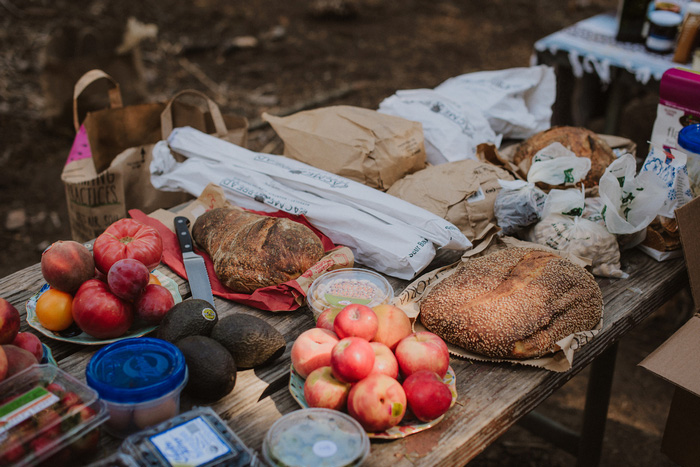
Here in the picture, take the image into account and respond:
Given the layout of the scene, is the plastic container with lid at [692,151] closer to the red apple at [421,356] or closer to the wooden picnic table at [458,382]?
the wooden picnic table at [458,382]

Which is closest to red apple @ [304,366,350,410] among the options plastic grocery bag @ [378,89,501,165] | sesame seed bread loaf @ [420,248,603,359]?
sesame seed bread loaf @ [420,248,603,359]

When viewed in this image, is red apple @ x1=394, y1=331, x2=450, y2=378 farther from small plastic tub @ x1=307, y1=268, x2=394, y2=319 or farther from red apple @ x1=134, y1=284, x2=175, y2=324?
red apple @ x1=134, y1=284, x2=175, y2=324

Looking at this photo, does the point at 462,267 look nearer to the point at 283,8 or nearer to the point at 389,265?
the point at 389,265

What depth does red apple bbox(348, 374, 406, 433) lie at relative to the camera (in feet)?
3.78

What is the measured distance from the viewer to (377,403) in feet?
3.77

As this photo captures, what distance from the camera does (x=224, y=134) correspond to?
95.1 inches

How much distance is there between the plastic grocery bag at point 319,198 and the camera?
1.77 m

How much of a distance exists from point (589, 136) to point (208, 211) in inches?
54.7

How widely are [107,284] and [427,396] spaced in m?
0.81

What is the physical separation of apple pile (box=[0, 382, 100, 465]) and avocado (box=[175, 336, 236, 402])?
0.21 meters

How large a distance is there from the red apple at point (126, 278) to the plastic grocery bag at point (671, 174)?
1.46 metres

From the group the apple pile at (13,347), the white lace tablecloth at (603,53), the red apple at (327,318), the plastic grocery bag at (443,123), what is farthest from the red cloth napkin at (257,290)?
the white lace tablecloth at (603,53)

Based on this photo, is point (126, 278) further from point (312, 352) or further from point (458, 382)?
point (458, 382)

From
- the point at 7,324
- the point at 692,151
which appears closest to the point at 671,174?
the point at 692,151
